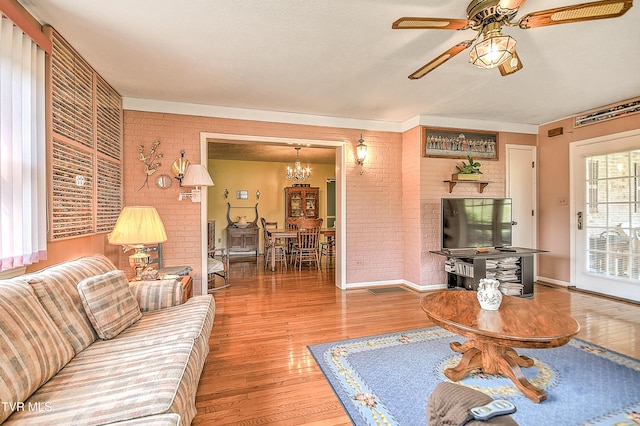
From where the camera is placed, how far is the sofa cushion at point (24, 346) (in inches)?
44.5

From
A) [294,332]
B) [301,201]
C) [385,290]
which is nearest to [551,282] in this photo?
[385,290]

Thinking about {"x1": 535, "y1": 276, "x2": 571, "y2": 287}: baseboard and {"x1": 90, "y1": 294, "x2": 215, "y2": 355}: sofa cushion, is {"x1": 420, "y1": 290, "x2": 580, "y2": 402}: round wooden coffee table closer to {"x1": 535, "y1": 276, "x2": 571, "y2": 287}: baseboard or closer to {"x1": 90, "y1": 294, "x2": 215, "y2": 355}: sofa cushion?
{"x1": 90, "y1": 294, "x2": 215, "y2": 355}: sofa cushion

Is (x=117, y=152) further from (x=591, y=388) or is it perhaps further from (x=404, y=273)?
(x=591, y=388)

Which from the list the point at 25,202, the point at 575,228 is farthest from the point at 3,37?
the point at 575,228

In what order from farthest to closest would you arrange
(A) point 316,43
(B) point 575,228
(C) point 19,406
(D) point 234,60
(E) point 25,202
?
(B) point 575,228 < (D) point 234,60 < (A) point 316,43 < (E) point 25,202 < (C) point 19,406

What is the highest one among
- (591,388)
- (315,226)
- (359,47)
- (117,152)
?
(359,47)

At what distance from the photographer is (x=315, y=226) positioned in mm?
5852

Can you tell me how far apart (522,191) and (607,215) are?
→ 1.09 m

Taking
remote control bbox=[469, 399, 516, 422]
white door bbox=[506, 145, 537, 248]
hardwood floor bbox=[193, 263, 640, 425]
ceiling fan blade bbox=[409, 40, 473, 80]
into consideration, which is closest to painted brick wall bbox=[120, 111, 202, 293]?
hardwood floor bbox=[193, 263, 640, 425]

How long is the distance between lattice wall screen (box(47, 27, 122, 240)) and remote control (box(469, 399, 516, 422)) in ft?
9.13

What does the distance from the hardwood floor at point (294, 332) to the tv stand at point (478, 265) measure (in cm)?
34

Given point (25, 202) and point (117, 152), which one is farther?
point (117, 152)

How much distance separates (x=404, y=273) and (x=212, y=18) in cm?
409

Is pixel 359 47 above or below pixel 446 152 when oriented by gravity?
above
